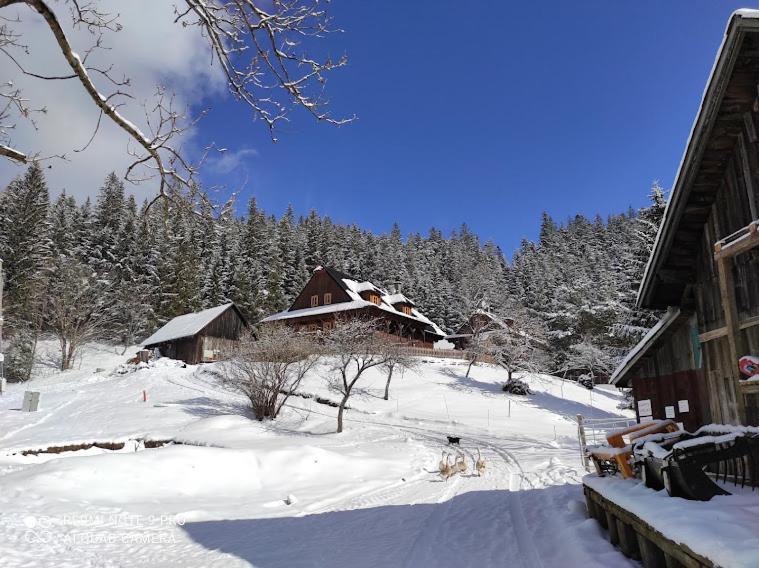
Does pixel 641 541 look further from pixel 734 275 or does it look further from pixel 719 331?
pixel 734 275

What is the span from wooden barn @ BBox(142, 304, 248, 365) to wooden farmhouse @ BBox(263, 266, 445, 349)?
406 centimetres

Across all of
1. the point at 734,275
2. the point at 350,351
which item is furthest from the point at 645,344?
the point at 350,351

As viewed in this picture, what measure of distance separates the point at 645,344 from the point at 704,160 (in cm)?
335

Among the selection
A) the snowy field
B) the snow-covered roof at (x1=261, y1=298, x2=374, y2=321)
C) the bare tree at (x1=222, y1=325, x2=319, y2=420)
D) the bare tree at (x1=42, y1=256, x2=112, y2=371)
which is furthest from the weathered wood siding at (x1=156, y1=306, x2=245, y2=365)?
the bare tree at (x1=222, y1=325, x2=319, y2=420)

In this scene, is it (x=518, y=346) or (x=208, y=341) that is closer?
(x=518, y=346)

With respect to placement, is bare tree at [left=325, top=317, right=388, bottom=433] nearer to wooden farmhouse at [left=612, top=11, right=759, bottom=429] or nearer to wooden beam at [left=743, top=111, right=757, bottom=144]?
wooden farmhouse at [left=612, top=11, right=759, bottom=429]

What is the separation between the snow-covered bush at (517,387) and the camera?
3876 centimetres

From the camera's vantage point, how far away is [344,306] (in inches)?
1887

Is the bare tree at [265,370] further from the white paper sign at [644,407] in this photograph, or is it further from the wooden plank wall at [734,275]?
the wooden plank wall at [734,275]

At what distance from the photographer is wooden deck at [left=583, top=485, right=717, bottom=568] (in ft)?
12.6

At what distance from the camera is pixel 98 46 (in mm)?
4465

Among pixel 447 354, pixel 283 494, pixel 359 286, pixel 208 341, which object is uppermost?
pixel 359 286

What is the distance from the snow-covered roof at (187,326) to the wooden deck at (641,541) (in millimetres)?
43825

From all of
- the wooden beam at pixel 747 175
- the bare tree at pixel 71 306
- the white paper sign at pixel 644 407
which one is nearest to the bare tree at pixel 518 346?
the white paper sign at pixel 644 407
